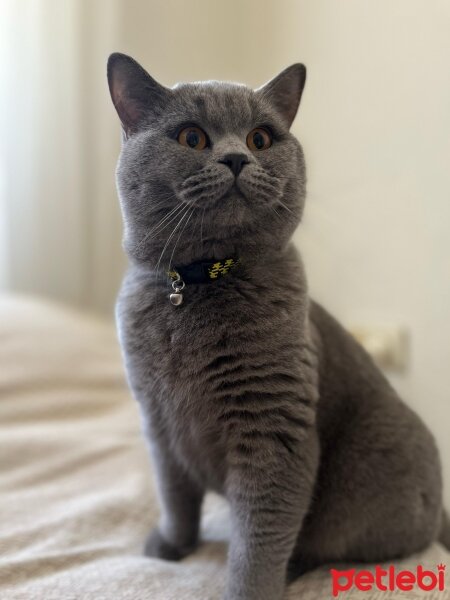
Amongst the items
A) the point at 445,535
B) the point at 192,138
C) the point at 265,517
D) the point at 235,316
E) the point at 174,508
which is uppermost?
the point at 192,138

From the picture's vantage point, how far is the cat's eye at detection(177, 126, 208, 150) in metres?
0.75

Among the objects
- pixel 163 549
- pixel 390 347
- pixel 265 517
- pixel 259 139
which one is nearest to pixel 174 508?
pixel 163 549

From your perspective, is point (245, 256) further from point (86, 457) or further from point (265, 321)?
point (86, 457)

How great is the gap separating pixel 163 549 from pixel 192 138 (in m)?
0.68

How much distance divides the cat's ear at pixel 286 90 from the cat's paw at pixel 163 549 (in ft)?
2.34

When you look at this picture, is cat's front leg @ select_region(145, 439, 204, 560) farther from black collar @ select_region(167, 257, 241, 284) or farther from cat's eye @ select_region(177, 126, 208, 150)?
cat's eye @ select_region(177, 126, 208, 150)

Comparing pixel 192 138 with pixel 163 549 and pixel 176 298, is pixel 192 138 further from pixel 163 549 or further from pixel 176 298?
pixel 163 549

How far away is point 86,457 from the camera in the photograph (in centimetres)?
124

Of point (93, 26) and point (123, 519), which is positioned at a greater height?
point (93, 26)

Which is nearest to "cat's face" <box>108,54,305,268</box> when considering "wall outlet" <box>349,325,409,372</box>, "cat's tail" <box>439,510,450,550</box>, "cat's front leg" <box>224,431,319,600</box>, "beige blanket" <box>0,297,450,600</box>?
"cat's front leg" <box>224,431,319,600</box>

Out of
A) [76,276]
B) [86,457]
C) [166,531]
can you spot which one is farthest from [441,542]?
[76,276]

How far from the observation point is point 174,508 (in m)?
0.97

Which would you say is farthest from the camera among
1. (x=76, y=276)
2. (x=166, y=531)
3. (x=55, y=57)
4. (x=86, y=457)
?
(x=76, y=276)

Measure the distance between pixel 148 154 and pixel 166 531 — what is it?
2.07 ft
